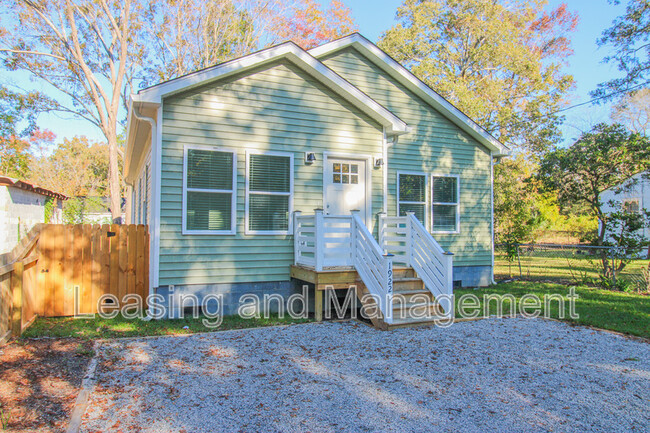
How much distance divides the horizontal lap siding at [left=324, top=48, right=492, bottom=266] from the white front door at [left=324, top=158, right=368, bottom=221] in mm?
1284

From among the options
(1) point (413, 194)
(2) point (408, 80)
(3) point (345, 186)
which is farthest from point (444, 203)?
(3) point (345, 186)

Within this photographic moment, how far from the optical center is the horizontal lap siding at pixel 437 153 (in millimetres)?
10500

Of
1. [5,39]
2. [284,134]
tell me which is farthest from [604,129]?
[5,39]

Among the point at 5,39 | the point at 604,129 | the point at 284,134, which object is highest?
the point at 5,39

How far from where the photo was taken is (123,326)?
7.09 meters

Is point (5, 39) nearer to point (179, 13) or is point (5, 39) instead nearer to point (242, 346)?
point (179, 13)

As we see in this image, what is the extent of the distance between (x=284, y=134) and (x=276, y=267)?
8.13ft

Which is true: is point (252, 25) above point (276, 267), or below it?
above

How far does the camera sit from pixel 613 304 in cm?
916

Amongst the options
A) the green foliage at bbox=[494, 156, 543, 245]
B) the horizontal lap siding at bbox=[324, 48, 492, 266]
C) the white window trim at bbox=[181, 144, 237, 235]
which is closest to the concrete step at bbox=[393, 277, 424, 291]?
the horizontal lap siding at bbox=[324, 48, 492, 266]

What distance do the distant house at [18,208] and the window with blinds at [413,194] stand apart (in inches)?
430

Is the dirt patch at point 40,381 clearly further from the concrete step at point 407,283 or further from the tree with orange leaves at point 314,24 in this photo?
the tree with orange leaves at point 314,24

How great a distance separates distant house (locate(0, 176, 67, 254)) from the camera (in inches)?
508

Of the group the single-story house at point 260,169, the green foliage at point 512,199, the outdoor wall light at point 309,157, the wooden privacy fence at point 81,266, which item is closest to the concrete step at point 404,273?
the single-story house at point 260,169
